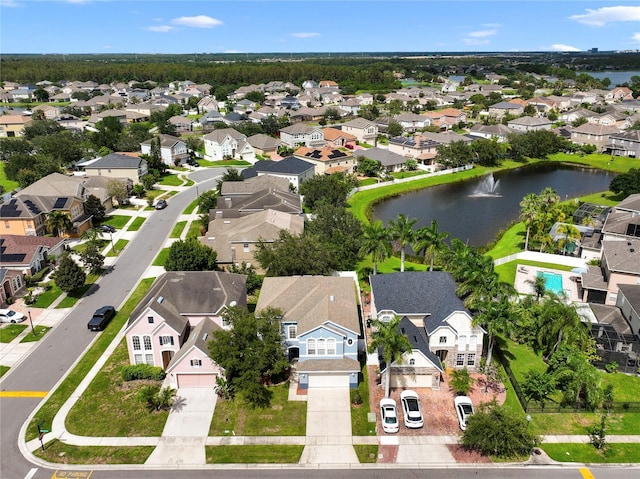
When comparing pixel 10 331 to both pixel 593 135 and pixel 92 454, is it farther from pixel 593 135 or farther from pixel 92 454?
pixel 593 135

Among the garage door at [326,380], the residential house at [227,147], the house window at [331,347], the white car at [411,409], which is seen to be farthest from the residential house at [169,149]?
the white car at [411,409]

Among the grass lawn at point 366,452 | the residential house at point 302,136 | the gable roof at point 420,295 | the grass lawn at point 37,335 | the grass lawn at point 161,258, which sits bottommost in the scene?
the grass lawn at point 366,452

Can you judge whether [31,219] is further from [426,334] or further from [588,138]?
[588,138]

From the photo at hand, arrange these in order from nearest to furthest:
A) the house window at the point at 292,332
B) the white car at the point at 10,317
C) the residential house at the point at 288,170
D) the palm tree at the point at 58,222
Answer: the house window at the point at 292,332 → the white car at the point at 10,317 → the palm tree at the point at 58,222 → the residential house at the point at 288,170

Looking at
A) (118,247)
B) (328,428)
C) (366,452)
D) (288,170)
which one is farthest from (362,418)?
(288,170)

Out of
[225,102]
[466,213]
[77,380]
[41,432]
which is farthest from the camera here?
[225,102]

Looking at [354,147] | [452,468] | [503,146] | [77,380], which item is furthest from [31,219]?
[503,146]

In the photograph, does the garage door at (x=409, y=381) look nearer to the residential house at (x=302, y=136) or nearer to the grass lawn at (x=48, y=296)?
the grass lawn at (x=48, y=296)
